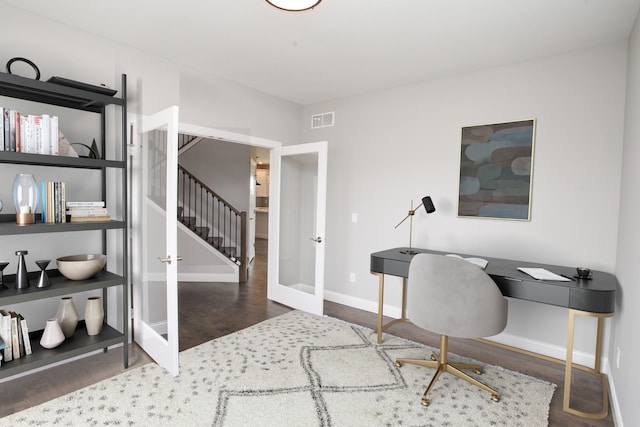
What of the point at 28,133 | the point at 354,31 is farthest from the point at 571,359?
the point at 28,133

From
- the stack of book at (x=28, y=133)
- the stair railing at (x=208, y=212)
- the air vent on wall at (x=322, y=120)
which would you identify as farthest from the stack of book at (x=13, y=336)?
the stair railing at (x=208, y=212)

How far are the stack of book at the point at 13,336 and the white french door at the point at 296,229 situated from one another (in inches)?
99.7

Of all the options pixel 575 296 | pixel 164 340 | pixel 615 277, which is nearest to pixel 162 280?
pixel 164 340

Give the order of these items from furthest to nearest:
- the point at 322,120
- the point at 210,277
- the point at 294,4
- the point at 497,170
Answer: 1. the point at 210,277
2. the point at 322,120
3. the point at 497,170
4. the point at 294,4

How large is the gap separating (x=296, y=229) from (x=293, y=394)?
2271 millimetres

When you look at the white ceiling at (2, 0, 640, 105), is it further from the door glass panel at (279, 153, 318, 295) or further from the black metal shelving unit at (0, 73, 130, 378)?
the door glass panel at (279, 153, 318, 295)

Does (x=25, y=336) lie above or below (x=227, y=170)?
below

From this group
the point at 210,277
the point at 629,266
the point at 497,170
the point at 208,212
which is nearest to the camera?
the point at 629,266

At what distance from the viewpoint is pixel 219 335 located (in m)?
3.39

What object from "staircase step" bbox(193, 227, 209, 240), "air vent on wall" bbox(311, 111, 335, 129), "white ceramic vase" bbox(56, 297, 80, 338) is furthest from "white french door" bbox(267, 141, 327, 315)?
"white ceramic vase" bbox(56, 297, 80, 338)

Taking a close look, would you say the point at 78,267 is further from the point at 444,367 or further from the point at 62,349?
the point at 444,367

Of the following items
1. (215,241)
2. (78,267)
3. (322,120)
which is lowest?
(215,241)

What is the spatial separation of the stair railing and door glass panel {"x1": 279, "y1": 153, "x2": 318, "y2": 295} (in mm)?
2014

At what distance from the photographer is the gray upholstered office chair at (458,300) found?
229 cm
